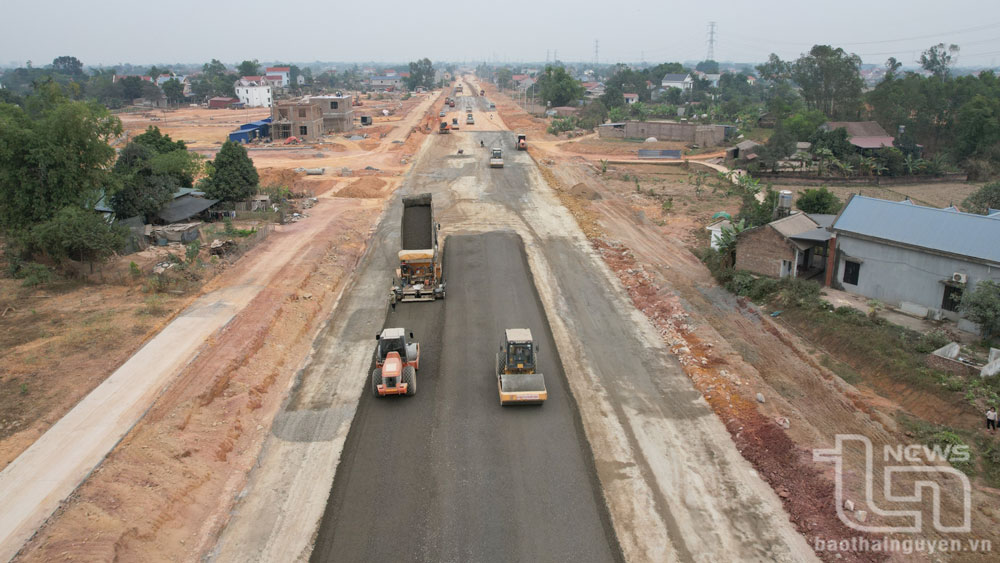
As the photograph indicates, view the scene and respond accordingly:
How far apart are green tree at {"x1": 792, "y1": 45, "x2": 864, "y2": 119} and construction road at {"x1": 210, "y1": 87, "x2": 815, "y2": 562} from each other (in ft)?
→ 248

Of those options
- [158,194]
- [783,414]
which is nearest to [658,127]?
[158,194]

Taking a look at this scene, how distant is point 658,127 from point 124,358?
2862 inches

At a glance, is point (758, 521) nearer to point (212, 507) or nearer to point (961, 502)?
point (961, 502)

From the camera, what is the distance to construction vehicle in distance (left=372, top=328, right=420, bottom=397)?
19.9 m

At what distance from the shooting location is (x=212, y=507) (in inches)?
618

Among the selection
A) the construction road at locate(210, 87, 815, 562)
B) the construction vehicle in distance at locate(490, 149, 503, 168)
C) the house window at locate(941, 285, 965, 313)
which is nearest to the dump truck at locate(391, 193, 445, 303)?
the construction road at locate(210, 87, 815, 562)

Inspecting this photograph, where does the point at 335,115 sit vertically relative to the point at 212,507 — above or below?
above

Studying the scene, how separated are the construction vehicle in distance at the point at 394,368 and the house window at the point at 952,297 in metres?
20.1

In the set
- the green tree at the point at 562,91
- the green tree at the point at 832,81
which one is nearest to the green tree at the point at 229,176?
the green tree at the point at 832,81

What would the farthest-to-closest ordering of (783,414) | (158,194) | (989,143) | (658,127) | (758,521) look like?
(658,127), (989,143), (158,194), (783,414), (758,521)

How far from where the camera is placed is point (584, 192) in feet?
164

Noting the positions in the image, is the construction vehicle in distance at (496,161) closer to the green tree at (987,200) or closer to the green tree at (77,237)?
the green tree at (77,237)

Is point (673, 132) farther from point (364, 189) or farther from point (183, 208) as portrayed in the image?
point (183, 208)

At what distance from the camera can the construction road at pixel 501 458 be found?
569 inches
